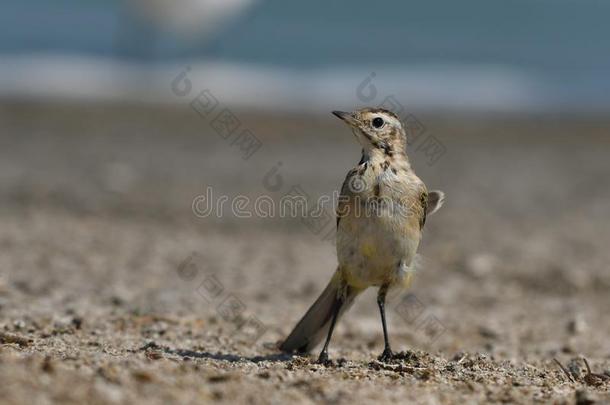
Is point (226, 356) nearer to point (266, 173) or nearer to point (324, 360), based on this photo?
point (324, 360)

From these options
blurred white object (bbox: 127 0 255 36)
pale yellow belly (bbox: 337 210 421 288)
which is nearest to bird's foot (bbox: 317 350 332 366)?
pale yellow belly (bbox: 337 210 421 288)

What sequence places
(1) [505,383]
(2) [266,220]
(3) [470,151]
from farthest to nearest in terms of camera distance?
(3) [470,151]
(2) [266,220]
(1) [505,383]

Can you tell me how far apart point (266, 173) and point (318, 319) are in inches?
477

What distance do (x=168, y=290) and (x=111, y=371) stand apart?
5.32 m

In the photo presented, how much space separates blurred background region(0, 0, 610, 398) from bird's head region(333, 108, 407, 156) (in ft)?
5.70

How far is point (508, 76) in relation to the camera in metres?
37.2

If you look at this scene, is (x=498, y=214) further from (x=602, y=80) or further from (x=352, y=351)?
(x=602, y=80)

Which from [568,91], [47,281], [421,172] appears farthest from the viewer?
[568,91]

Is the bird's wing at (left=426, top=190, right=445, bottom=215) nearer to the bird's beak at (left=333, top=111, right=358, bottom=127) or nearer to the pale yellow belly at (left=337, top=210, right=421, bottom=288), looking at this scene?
the pale yellow belly at (left=337, top=210, right=421, bottom=288)

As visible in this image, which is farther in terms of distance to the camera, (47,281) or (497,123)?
(497,123)

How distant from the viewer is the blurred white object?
2836 cm

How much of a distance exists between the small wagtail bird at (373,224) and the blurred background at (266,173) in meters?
0.57

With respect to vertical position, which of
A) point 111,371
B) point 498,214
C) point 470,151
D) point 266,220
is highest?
point 470,151

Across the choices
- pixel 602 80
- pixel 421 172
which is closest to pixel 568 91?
pixel 602 80
